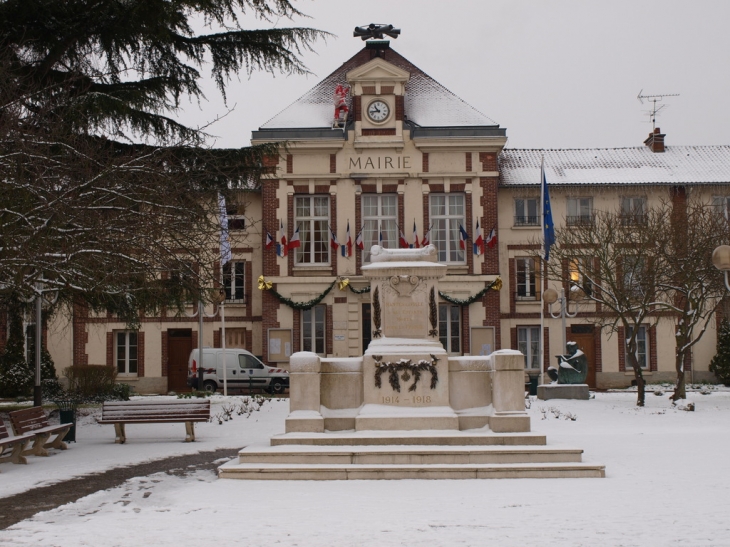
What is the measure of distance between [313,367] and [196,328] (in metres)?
24.8

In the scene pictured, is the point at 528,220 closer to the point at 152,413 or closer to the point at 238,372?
the point at 238,372

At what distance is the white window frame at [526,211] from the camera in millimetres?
38219

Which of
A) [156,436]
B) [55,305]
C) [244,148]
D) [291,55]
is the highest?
[291,55]

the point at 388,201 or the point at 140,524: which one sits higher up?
the point at 388,201

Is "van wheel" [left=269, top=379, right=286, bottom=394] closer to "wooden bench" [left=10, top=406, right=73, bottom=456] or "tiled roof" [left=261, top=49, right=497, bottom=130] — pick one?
"tiled roof" [left=261, top=49, right=497, bottom=130]

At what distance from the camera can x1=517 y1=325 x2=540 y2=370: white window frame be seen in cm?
3784

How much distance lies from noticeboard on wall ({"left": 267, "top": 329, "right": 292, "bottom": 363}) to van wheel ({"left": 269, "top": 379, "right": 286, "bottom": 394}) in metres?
1.41

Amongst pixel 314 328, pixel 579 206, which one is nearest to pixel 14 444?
pixel 314 328

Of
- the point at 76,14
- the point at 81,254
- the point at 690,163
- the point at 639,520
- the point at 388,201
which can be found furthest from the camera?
the point at 690,163

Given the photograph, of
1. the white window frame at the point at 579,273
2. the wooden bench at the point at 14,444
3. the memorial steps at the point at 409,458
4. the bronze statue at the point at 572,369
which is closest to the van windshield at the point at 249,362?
the white window frame at the point at 579,273

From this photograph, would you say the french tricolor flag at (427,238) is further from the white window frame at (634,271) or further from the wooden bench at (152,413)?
the wooden bench at (152,413)

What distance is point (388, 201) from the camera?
119ft

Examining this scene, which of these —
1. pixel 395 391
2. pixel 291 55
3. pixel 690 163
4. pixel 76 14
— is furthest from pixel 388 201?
pixel 395 391

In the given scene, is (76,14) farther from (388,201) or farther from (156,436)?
(388,201)
